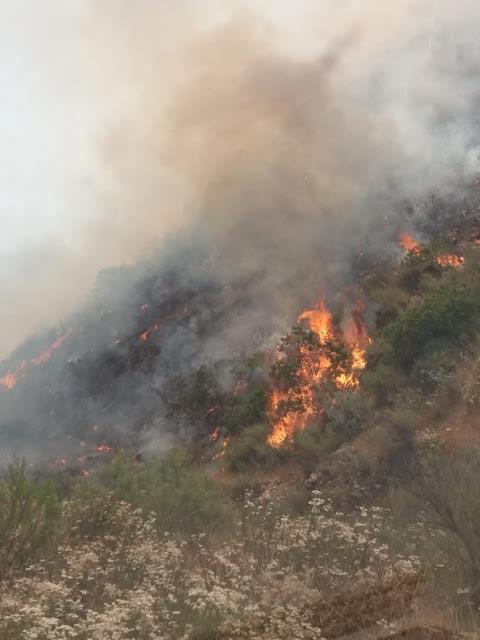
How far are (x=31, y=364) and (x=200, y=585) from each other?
87002mm

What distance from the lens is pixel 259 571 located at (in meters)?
6.09

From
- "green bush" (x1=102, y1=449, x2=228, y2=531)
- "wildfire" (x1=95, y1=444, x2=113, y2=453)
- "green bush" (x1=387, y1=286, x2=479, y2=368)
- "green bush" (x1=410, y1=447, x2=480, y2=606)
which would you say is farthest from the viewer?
"wildfire" (x1=95, y1=444, x2=113, y2=453)

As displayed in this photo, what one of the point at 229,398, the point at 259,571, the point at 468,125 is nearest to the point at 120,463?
the point at 259,571

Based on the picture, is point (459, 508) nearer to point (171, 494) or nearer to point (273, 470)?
point (171, 494)

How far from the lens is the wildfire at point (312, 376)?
92.6 ft

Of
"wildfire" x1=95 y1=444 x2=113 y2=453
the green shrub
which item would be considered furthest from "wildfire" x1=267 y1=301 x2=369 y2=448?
"wildfire" x1=95 y1=444 x2=113 y2=453

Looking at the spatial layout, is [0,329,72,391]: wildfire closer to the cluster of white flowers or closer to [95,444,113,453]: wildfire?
[95,444,113,453]: wildfire

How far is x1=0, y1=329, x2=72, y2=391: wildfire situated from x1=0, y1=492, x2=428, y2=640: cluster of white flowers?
77.2 m

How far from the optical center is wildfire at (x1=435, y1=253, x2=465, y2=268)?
110ft

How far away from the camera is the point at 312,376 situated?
32781mm

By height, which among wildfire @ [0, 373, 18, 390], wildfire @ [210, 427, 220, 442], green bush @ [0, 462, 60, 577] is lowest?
green bush @ [0, 462, 60, 577]

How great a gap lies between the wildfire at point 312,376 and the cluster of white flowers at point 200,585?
17711mm

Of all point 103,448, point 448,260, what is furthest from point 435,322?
point 103,448

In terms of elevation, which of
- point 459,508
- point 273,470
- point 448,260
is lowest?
point 459,508
